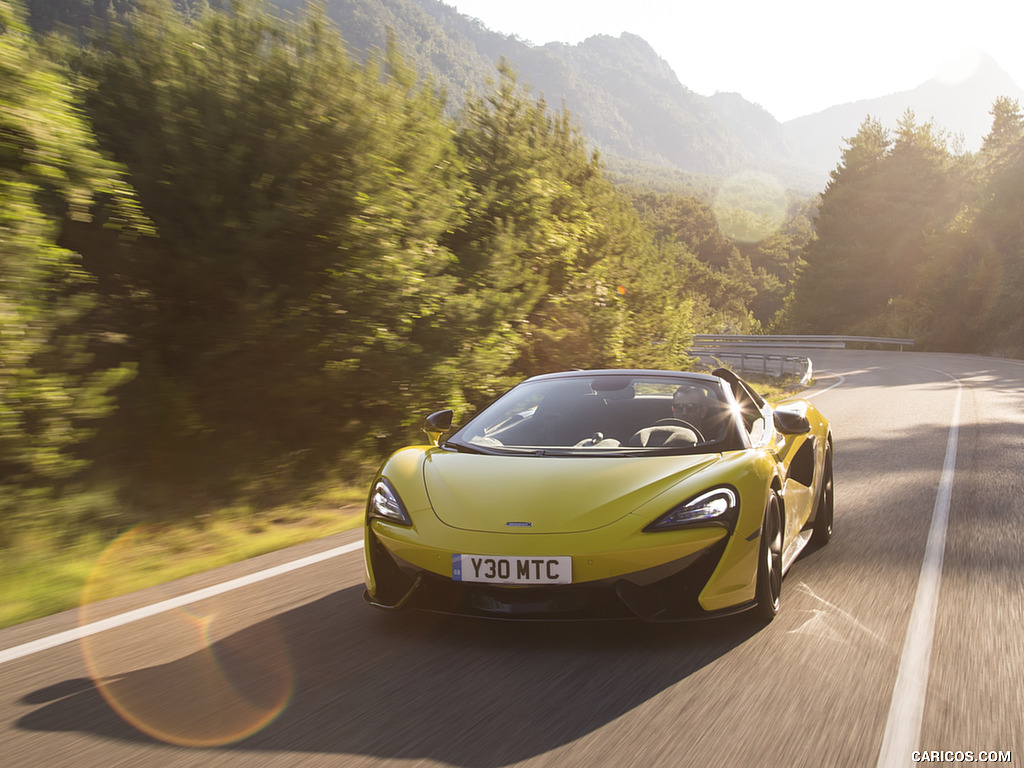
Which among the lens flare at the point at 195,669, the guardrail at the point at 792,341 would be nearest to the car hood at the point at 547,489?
the lens flare at the point at 195,669

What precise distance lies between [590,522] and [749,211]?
141 metres

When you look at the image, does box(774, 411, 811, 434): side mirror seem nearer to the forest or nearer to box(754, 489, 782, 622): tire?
box(754, 489, 782, 622): tire

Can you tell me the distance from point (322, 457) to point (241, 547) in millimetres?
2786

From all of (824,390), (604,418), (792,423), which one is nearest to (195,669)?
(604,418)

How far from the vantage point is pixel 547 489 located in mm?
3957

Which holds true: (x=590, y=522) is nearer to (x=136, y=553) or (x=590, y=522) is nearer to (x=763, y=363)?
(x=136, y=553)

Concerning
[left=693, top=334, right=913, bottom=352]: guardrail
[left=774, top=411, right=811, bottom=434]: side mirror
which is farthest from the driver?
[left=693, top=334, right=913, bottom=352]: guardrail

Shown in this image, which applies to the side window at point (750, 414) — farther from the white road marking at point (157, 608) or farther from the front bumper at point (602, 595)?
the white road marking at point (157, 608)

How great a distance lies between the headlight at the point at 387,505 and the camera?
158 inches

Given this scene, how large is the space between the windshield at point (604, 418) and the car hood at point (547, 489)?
9.4 inches

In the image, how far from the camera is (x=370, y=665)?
361 centimetres

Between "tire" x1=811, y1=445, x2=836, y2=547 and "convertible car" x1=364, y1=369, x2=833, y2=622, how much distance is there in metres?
0.87

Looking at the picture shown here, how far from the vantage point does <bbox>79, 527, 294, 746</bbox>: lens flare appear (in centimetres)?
309

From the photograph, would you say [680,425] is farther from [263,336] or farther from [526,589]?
[263,336]
